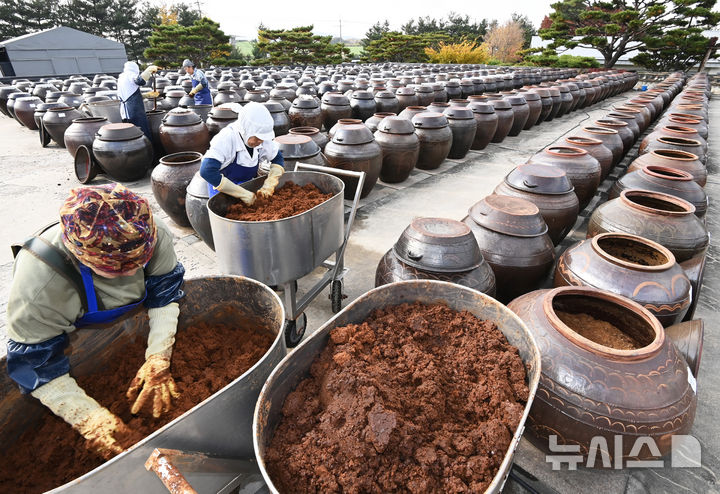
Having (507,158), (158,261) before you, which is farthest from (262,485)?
(507,158)

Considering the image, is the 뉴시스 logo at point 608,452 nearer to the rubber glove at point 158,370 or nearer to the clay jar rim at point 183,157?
the rubber glove at point 158,370

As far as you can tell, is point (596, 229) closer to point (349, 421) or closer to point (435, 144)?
point (349, 421)

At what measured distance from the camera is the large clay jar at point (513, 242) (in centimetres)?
325

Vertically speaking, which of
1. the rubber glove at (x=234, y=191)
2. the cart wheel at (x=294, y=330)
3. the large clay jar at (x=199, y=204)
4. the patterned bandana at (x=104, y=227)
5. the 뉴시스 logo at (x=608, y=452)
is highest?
the patterned bandana at (x=104, y=227)

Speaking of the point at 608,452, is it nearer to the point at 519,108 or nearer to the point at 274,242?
the point at 274,242

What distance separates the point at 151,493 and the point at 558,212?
13.7ft

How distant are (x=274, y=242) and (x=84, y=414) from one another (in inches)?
59.2

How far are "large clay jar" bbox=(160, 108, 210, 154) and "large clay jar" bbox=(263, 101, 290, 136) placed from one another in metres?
1.36

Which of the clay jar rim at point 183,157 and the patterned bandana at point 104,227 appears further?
the clay jar rim at point 183,157

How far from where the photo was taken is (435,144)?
24.1 feet

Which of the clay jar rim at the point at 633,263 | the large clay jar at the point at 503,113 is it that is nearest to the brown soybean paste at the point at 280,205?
the clay jar rim at the point at 633,263

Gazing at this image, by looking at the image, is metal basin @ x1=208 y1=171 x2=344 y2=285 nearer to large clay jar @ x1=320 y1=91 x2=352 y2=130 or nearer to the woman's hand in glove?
the woman's hand in glove

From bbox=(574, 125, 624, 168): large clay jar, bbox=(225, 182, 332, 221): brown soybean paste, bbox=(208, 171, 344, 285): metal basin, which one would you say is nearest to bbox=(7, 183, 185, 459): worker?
bbox=(208, 171, 344, 285): metal basin

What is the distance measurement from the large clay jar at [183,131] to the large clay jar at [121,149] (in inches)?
14.8
